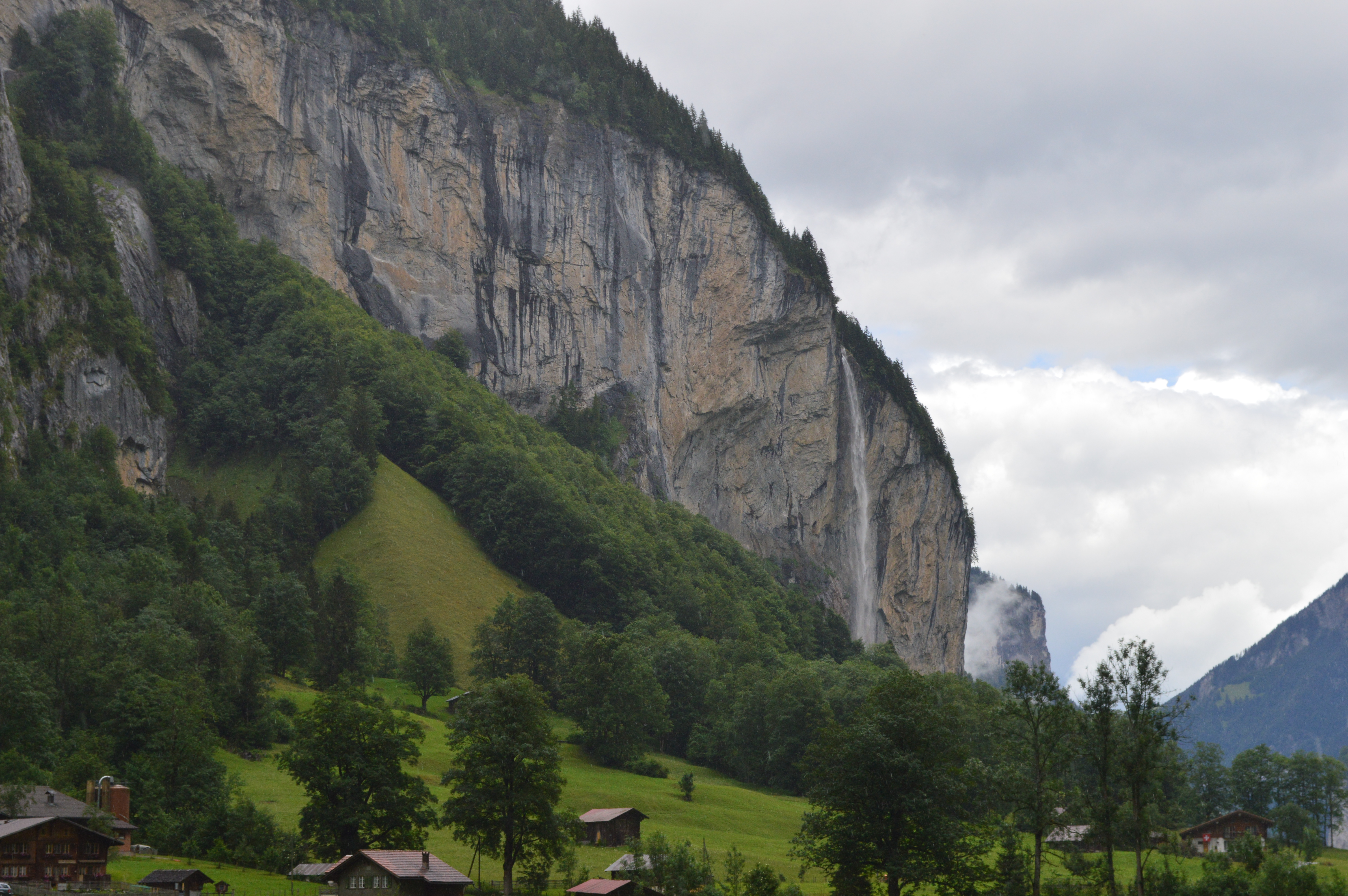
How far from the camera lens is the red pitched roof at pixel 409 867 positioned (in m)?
52.1

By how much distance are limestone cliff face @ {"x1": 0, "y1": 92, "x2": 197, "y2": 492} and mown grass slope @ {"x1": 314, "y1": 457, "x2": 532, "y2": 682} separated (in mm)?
19617

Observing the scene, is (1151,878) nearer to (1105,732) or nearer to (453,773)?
(1105,732)

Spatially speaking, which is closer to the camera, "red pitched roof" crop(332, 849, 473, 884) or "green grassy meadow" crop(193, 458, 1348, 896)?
"red pitched roof" crop(332, 849, 473, 884)

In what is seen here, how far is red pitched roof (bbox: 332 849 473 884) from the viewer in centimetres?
5206

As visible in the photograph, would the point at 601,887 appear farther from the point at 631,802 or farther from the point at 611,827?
the point at 631,802

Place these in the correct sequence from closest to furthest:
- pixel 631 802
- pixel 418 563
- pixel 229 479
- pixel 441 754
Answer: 1. pixel 631 802
2. pixel 441 754
3. pixel 418 563
4. pixel 229 479

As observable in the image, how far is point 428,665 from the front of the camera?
327 feet

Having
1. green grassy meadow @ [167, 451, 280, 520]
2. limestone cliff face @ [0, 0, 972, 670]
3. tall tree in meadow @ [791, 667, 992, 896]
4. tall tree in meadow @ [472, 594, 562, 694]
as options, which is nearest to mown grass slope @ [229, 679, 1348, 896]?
tall tree in meadow @ [791, 667, 992, 896]

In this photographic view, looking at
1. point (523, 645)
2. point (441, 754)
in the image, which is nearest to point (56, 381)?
point (523, 645)

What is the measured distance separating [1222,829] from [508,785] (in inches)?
2219

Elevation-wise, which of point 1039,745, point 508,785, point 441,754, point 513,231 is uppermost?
point 513,231

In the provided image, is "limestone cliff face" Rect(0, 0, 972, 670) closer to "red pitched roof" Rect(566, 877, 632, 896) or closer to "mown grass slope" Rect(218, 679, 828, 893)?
"mown grass slope" Rect(218, 679, 828, 893)

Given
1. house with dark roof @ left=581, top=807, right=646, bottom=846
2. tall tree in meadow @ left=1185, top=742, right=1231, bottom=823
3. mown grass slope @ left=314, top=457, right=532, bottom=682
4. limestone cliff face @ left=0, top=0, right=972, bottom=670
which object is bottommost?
house with dark roof @ left=581, top=807, right=646, bottom=846

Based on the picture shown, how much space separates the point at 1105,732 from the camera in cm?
5294
